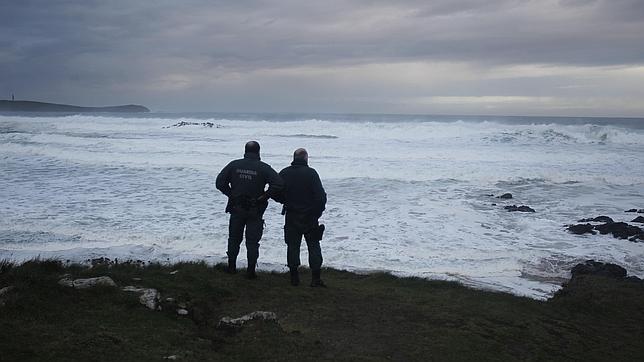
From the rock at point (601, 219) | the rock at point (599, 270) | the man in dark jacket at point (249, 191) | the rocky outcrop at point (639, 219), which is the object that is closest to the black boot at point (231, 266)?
the man in dark jacket at point (249, 191)

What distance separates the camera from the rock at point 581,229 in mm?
13406

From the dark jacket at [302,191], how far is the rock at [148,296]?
228 cm

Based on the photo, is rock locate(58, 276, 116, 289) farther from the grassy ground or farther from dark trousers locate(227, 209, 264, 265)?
dark trousers locate(227, 209, 264, 265)

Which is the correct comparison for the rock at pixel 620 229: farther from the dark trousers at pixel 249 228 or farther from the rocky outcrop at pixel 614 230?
the dark trousers at pixel 249 228

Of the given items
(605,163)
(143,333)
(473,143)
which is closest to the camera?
(143,333)

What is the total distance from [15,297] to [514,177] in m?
22.7

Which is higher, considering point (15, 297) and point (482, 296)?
point (15, 297)

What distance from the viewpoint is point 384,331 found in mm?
5848

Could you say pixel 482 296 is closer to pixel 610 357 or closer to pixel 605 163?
pixel 610 357

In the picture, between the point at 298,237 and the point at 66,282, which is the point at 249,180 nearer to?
the point at 298,237

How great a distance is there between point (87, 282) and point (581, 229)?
1218 centimetres

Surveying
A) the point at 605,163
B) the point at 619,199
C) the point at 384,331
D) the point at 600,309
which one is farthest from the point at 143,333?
the point at 605,163

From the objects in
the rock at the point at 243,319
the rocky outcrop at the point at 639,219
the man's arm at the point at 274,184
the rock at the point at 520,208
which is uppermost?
the man's arm at the point at 274,184

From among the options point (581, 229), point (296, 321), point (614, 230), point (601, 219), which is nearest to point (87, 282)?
point (296, 321)
